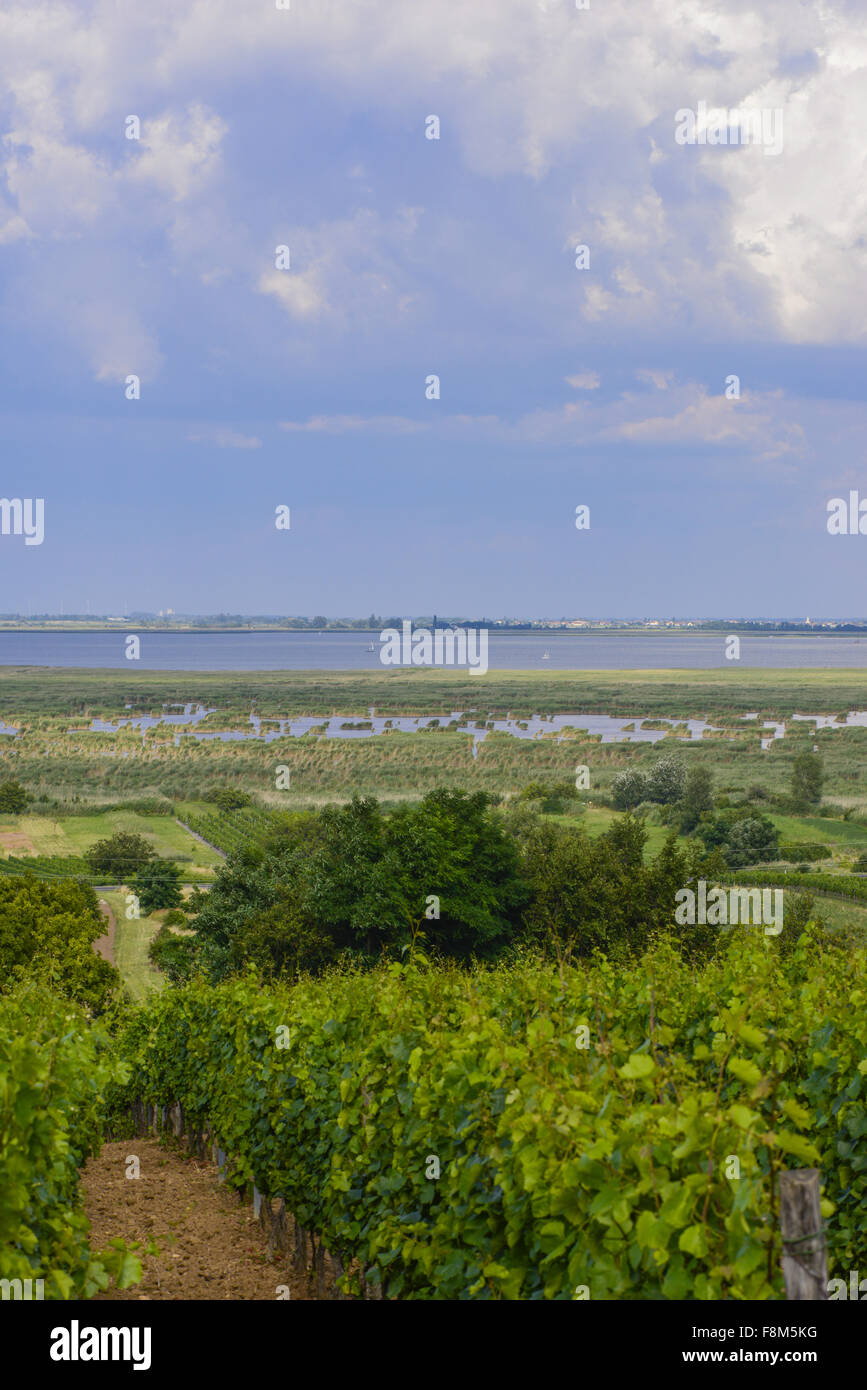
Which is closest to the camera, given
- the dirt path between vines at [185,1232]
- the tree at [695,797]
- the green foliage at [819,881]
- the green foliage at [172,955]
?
the dirt path between vines at [185,1232]

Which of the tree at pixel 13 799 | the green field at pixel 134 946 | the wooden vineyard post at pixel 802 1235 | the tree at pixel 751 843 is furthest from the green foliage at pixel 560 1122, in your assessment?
the tree at pixel 13 799

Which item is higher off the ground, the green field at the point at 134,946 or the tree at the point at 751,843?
the tree at the point at 751,843

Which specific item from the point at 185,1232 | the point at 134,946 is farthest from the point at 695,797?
the point at 185,1232

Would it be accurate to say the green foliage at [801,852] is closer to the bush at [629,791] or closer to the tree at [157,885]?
the bush at [629,791]

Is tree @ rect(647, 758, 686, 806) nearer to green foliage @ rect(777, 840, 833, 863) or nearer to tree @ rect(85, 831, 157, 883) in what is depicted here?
green foliage @ rect(777, 840, 833, 863)

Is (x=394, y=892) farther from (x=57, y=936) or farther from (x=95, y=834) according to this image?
(x=95, y=834)

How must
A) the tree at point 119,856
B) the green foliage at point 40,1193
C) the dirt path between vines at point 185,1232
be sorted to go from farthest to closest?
the tree at point 119,856 → the dirt path between vines at point 185,1232 → the green foliage at point 40,1193
